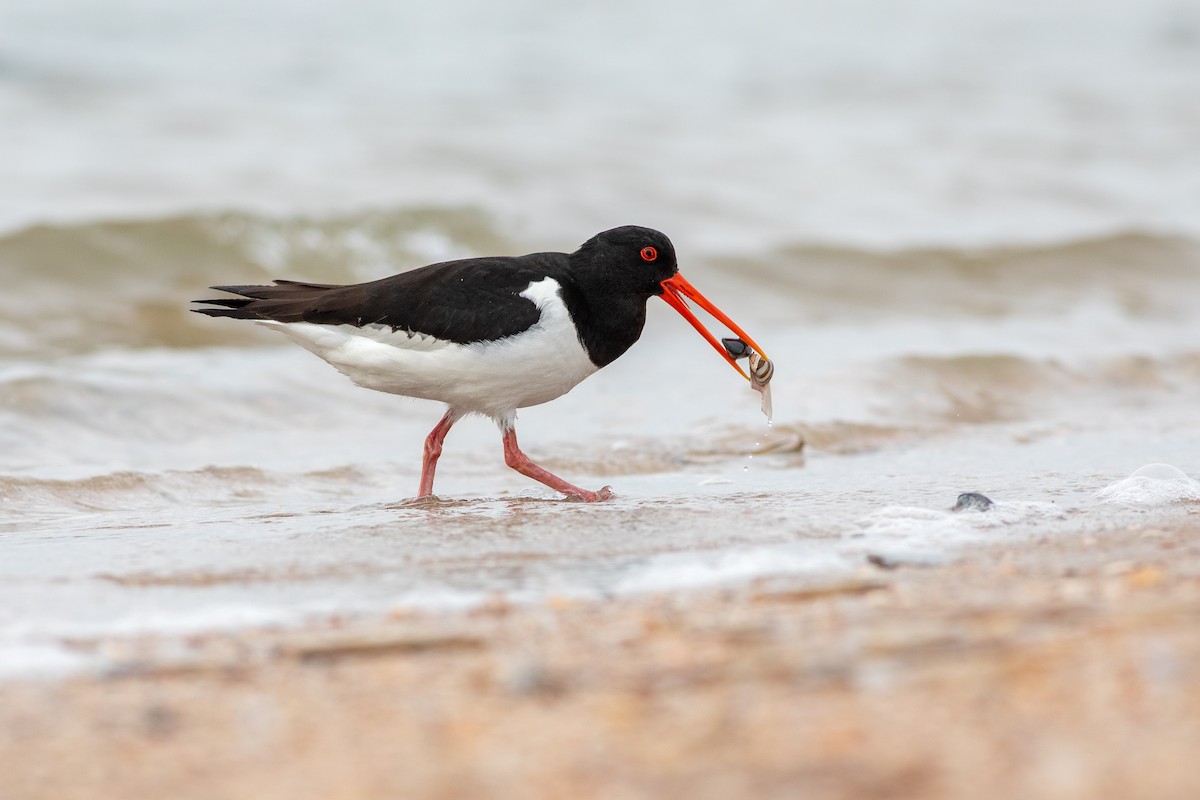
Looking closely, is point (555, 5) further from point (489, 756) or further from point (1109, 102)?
point (489, 756)

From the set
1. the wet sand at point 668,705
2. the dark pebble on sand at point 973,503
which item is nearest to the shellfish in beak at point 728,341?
the dark pebble on sand at point 973,503

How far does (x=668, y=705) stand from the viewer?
117 inches

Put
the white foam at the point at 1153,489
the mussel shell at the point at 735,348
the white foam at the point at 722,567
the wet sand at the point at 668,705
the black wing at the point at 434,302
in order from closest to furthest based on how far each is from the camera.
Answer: the wet sand at the point at 668,705 < the white foam at the point at 722,567 < the white foam at the point at 1153,489 < the black wing at the point at 434,302 < the mussel shell at the point at 735,348

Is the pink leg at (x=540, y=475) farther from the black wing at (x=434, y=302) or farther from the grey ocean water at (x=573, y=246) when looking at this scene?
the black wing at (x=434, y=302)

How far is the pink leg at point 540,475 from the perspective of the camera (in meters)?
6.30

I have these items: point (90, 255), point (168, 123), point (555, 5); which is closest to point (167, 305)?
point (90, 255)

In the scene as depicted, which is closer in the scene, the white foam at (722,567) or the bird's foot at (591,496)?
the white foam at (722,567)

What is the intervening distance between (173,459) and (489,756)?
5.27 meters

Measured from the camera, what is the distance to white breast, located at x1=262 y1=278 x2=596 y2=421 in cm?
605

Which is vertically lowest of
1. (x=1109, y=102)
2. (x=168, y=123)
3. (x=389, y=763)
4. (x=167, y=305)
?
(x=389, y=763)

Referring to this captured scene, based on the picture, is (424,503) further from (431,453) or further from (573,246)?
(573,246)

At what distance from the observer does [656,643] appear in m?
3.45

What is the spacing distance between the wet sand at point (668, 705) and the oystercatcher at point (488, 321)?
2299mm

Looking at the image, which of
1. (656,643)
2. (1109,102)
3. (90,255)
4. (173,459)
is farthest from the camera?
(1109,102)
